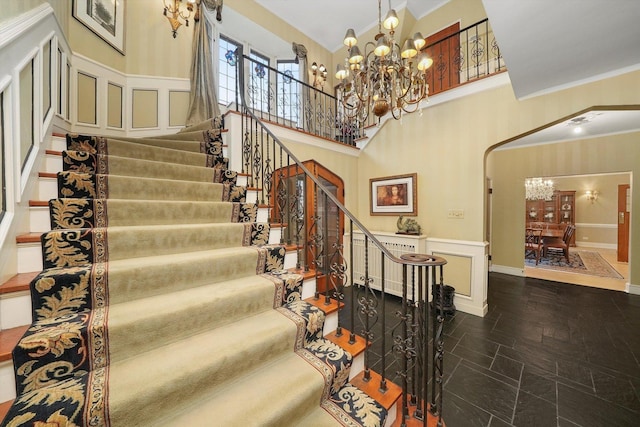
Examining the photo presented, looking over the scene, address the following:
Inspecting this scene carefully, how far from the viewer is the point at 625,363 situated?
222 centimetres

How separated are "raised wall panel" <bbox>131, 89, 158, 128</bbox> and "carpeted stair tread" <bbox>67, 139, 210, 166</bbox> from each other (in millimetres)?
1964

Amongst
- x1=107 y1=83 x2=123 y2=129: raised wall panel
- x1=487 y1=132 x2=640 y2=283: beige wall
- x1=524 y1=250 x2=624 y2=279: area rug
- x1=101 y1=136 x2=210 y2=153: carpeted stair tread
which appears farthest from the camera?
x1=524 y1=250 x2=624 y2=279: area rug

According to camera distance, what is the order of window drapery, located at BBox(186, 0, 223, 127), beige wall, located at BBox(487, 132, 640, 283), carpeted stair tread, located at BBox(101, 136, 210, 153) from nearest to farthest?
carpeted stair tread, located at BBox(101, 136, 210, 153) → window drapery, located at BBox(186, 0, 223, 127) → beige wall, located at BBox(487, 132, 640, 283)

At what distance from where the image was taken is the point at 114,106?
349 cm

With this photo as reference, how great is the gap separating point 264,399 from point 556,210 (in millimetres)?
12917

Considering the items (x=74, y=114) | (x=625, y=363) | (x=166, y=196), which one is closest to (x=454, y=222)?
(x=625, y=363)

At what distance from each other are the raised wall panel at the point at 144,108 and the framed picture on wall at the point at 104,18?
62 centimetres

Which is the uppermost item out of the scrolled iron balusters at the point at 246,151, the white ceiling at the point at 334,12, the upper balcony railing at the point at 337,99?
the white ceiling at the point at 334,12

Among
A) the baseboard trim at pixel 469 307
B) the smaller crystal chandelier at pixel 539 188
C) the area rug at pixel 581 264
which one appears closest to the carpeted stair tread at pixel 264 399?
the baseboard trim at pixel 469 307

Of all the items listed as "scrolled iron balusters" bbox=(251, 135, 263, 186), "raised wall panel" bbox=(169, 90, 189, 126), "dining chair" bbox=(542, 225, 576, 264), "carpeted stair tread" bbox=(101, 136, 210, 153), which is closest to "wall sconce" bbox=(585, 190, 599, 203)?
"dining chair" bbox=(542, 225, 576, 264)

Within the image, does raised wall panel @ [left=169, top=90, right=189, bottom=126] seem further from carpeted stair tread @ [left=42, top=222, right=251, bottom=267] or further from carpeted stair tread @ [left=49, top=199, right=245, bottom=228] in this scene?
carpeted stair tread @ [left=42, top=222, right=251, bottom=267]

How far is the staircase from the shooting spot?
2.86 feet

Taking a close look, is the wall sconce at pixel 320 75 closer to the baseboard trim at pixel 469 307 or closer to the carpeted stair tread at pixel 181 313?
the carpeted stair tread at pixel 181 313

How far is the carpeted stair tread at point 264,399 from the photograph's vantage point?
3.10 ft
